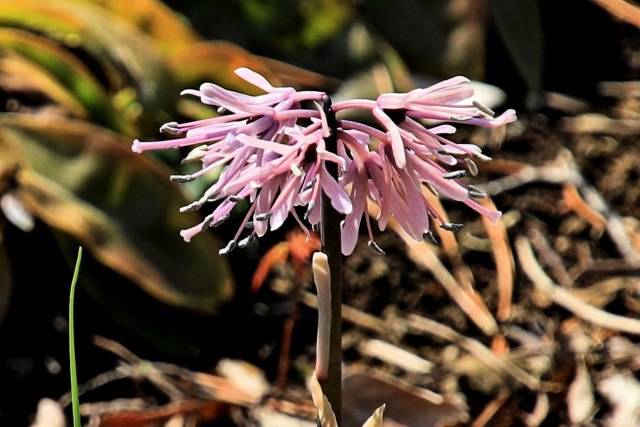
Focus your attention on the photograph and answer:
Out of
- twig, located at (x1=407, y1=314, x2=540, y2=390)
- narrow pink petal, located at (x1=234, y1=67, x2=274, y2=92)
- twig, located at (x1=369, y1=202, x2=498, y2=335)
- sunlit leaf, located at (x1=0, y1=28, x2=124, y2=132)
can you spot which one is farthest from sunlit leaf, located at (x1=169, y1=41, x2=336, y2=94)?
narrow pink petal, located at (x1=234, y1=67, x2=274, y2=92)

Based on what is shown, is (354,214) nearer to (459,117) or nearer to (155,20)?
(459,117)

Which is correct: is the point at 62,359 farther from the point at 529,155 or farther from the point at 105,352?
the point at 529,155

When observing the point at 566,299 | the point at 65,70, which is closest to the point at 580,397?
the point at 566,299

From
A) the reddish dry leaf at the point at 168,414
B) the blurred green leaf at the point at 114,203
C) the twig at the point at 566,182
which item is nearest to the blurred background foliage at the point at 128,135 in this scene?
the blurred green leaf at the point at 114,203

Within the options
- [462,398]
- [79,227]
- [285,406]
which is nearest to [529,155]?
[462,398]

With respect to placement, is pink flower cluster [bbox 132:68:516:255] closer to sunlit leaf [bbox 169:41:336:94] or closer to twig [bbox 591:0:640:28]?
sunlit leaf [bbox 169:41:336:94]

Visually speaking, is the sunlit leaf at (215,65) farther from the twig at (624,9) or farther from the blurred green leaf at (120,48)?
the twig at (624,9)

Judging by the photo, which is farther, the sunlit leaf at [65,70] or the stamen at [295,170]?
the sunlit leaf at [65,70]

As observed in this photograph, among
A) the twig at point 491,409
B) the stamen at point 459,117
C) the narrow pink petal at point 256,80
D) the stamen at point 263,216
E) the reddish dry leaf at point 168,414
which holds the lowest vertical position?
the twig at point 491,409
